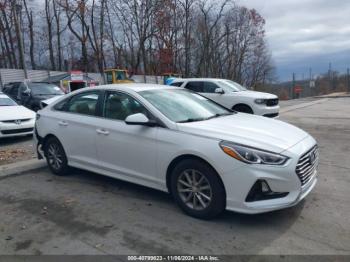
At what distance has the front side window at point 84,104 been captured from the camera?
17.8 ft

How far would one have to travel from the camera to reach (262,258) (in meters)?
3.26

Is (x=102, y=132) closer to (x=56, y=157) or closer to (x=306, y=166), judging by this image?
(x=56, y=157)

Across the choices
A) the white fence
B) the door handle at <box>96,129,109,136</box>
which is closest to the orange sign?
the white fence

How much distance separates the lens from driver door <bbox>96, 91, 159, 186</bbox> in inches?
177

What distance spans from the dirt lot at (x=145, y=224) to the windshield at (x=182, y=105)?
1141 millimetres

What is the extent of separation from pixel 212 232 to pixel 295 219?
1.01m

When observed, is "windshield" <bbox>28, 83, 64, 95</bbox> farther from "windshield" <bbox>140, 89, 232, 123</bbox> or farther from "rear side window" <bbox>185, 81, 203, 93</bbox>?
"windshield" <bbox>140, 89, 232, 123</bbox>

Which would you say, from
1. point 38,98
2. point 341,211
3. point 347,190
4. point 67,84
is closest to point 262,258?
point 341,211

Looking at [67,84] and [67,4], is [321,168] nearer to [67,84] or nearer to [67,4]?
[67,84]


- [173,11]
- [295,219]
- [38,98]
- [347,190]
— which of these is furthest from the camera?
[173,11]

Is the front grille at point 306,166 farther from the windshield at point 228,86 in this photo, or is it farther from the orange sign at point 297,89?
the orange sign at point 297,89

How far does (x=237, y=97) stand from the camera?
12016 millimetres

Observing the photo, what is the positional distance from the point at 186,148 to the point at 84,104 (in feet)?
7.54

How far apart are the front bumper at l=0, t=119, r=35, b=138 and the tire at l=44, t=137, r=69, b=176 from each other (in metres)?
4.02
